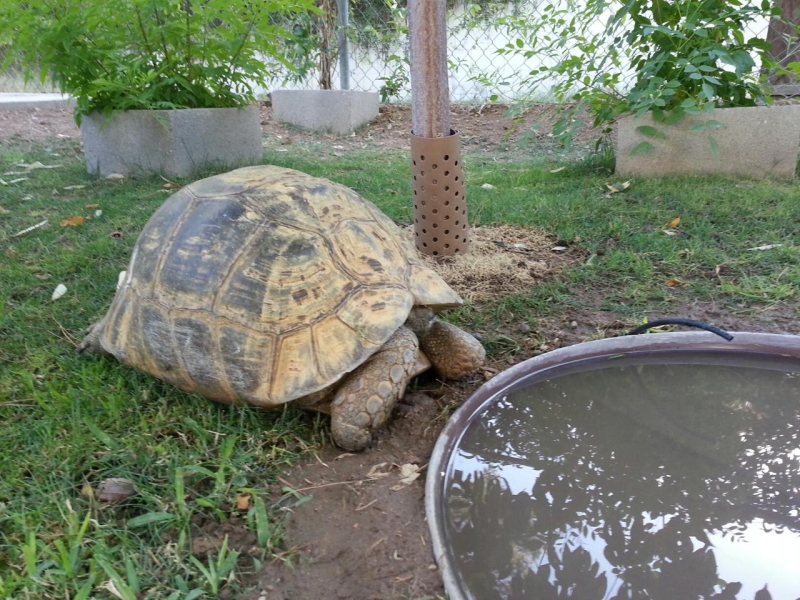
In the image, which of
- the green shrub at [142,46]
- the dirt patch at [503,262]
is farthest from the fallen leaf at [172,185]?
the dirt patch at [503,262]

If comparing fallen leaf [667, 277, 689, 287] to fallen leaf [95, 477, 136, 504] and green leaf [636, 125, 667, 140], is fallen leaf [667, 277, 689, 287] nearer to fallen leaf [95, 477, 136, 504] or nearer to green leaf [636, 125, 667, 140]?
green leaf [636, 125, 667, 140]

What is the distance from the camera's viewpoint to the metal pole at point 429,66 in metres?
2.61

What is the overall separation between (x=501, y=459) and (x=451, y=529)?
304mm

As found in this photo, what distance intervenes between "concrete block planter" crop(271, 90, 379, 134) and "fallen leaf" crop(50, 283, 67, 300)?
4.86m

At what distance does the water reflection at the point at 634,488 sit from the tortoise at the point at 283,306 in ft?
1.08

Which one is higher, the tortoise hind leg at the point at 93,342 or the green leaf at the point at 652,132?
the green leaf at the point at 652,132

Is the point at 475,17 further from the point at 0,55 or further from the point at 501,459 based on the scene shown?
the point at 501,459

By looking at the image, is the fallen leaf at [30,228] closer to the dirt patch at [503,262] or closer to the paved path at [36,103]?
the dirt patch at [503,262]

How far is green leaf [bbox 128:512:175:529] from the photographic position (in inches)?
54.7

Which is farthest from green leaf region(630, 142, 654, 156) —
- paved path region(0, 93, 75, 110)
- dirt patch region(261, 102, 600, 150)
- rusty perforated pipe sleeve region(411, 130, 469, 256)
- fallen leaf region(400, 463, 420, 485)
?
paved path region(0, 93, 75, 110)

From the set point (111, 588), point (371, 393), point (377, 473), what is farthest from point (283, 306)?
point (111, 588)

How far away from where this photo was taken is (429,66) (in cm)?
269

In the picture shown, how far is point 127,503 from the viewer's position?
58.0 inches

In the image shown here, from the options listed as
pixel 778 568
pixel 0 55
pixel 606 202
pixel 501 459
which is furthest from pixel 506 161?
pixel 0 55
